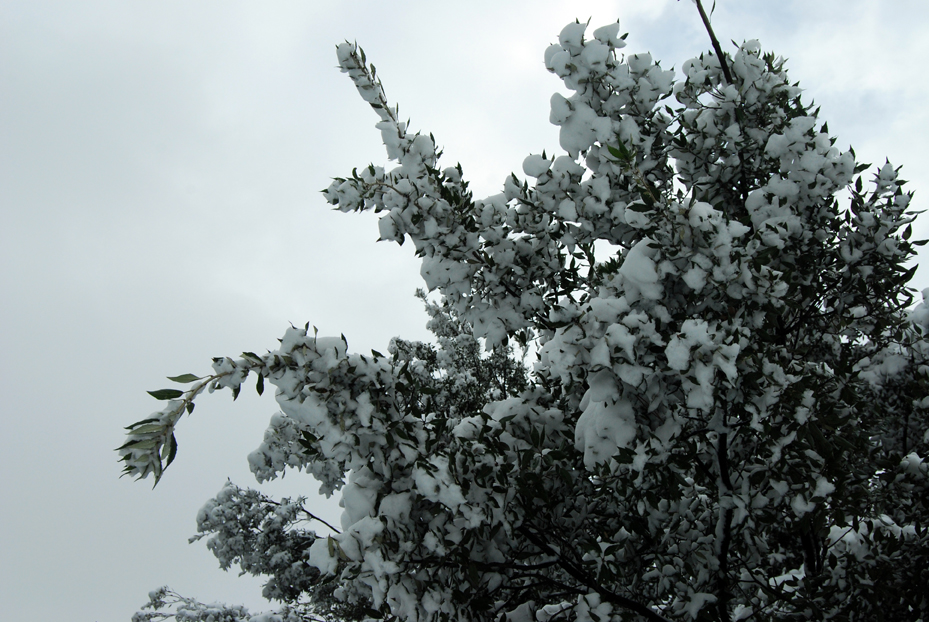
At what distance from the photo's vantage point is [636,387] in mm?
2209

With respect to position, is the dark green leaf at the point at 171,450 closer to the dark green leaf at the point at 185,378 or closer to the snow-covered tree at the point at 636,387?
the snow-covered tree at the point at 636,387

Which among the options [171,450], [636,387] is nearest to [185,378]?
[171,450]

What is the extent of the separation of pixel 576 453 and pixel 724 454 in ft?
2.40

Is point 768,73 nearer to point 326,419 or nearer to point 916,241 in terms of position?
point 916,241

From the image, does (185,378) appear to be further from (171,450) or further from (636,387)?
(636,387)

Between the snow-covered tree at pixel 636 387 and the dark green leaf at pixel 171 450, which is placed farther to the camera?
the snow-covered tree at pixel 636 387

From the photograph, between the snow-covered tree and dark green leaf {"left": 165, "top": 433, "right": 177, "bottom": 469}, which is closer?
dark green leaf {"left": 165, "top": 433, "right": 177, "bottom": 469}

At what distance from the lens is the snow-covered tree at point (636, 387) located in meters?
2.27

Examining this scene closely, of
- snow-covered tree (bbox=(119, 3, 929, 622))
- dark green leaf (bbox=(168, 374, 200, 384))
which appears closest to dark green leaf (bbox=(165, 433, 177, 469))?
snow-covered tree (bbox=(119, 3, 929, 622))

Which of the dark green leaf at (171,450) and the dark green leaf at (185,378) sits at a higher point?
the dark green leaf at (185,378)

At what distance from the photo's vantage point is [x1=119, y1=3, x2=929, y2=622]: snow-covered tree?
7.44ft

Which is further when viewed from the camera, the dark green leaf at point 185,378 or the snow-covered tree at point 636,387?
the snow-covered tree at point 636,387

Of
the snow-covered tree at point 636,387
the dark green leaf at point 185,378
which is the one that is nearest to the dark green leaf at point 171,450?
the snow-covered tree at point 636,387

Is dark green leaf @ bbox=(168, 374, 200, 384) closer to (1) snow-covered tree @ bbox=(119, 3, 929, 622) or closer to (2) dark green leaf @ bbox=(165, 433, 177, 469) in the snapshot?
(1) snow-covered tree @ bbox=(119, 3, 929, 622)
